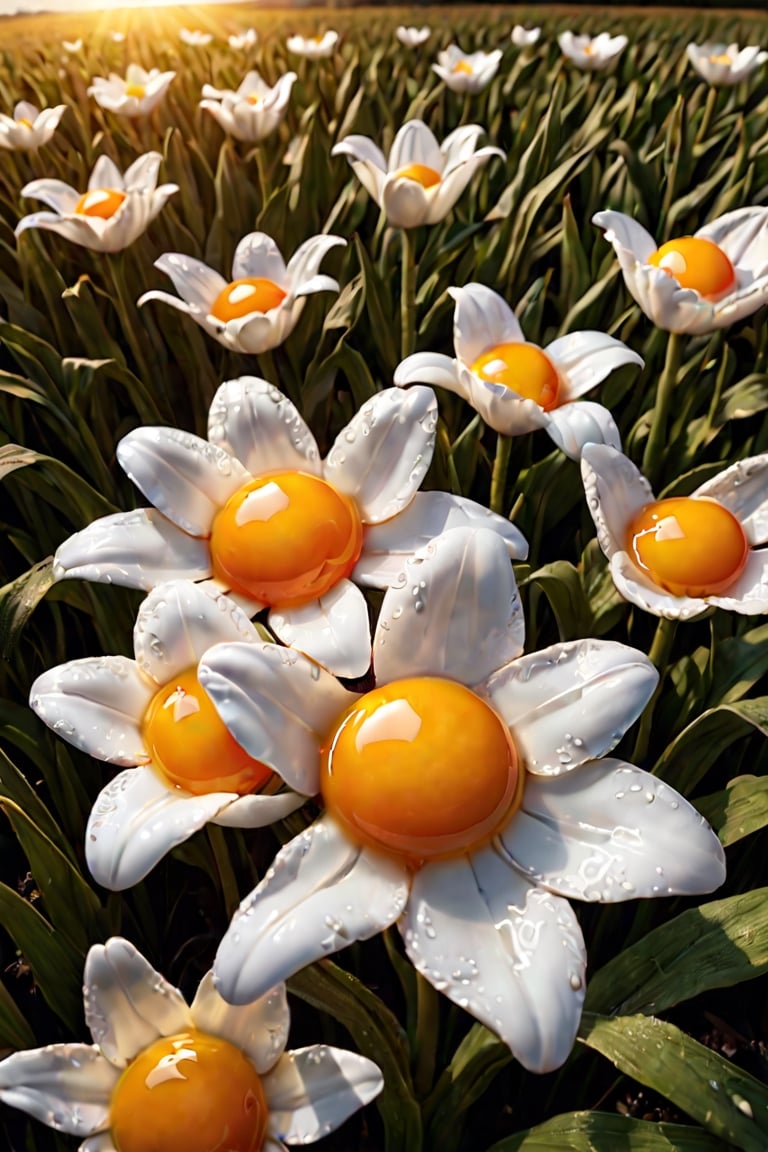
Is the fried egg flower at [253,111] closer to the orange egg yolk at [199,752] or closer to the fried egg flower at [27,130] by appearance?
the fried egg flower at [27,130]

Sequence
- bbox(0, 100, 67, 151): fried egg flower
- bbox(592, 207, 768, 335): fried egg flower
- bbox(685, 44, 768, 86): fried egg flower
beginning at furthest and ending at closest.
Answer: bbox(685, 44, 768, 86): fried egg flower
bbox(0, 100, 67, 151): fried egg flower
bbox(592, 207, 768, 335): fried egg flower

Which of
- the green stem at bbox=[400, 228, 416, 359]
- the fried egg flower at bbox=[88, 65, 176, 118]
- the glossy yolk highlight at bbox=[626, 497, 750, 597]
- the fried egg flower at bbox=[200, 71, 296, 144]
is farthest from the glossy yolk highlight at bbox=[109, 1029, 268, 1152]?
the fried egg flower at bbox=[88, 65, 176, 118]

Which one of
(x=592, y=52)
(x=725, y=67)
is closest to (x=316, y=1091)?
(x=725, y=67)

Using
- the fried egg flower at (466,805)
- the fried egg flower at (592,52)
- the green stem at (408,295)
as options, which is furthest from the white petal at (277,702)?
the fried egg flower at (592,52)

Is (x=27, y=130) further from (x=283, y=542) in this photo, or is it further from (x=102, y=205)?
(x=283, y=542)

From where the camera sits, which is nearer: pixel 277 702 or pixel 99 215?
pixel 277 702

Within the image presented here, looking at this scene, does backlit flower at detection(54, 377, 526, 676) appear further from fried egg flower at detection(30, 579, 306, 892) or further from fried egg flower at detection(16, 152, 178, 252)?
fried egg flower at detection(16, 152, 178, 252)

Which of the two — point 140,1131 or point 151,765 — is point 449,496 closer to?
point 151,765
